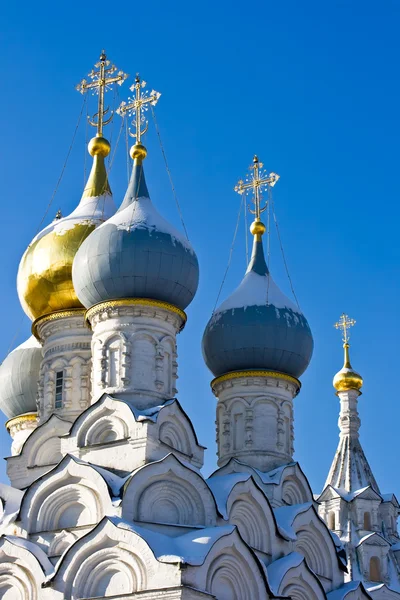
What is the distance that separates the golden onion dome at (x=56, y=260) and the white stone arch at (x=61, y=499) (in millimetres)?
3361

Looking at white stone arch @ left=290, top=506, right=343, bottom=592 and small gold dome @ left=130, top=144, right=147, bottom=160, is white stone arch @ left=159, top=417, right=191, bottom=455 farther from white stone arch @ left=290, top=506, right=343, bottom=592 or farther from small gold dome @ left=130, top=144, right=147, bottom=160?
small gold dome @ left=130, top=144, right=147, bottom=160

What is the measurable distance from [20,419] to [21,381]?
58 centimetres

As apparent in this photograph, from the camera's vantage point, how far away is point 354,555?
20.4 metres

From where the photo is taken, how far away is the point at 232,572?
1405 cm

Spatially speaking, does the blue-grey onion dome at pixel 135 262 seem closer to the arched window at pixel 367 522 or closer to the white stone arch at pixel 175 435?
the white stone arch at pixel 175 435

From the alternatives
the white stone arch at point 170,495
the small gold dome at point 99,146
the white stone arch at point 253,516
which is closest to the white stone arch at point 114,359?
the white stone arch at point 170,495

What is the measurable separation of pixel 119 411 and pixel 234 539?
2229 mm

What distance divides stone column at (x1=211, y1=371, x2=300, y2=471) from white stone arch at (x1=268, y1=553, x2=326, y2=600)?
218 cm

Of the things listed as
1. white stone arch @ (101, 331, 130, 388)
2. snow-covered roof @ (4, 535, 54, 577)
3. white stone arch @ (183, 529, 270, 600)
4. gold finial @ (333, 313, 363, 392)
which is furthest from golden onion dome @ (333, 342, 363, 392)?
snow-covered roof @ (4, 535, 54, 577)

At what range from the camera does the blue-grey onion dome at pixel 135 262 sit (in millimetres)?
15773

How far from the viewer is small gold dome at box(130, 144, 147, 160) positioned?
16.9 meters

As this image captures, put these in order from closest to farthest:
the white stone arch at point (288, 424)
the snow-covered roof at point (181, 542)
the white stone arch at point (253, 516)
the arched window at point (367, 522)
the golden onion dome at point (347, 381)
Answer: the snow-covered roof at point (181, 542) → the white stone arch at point (253, 516) → the white stone arch at point (288, 424) → the arched window at point (367, 522) → the golden onion dome at point (347, 381)

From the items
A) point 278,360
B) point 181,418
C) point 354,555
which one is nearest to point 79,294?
point 181,418

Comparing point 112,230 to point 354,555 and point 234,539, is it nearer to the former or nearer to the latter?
point 234,539
